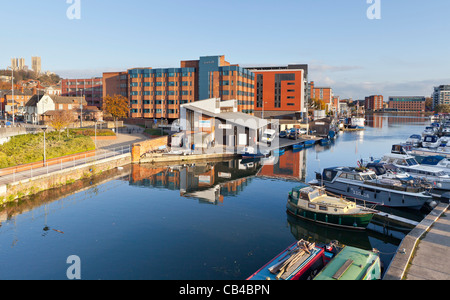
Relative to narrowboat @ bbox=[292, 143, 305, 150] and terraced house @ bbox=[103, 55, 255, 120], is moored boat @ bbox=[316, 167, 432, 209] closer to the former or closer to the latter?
narrowboat @ bbox=[292, 143, 305, 150]

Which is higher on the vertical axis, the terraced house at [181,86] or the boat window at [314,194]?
the terraced house at [181,86]

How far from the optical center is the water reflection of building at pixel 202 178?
38.1 metres

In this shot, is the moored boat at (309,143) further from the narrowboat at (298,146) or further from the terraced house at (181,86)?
the terraced house at (181,86)

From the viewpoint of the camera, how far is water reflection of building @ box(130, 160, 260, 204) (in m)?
38.1

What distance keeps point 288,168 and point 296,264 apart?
37.6 meters

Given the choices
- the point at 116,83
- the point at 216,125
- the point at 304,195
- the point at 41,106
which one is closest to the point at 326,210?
the point at 304,195

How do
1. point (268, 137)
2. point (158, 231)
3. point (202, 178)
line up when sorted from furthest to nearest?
point (268, 137), point (202, 178), point (158, 231)

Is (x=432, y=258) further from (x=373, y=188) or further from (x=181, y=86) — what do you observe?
(x=181, y=86)

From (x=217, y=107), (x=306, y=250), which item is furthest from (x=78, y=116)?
(x=306, y=250)

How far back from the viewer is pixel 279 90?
4660 inches

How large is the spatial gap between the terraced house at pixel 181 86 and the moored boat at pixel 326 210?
69762 mm

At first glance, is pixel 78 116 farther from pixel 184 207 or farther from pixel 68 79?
pixel 184 207

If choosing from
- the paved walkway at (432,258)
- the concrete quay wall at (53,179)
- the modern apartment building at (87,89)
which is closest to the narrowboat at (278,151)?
the concrete quay wall at (53,179)

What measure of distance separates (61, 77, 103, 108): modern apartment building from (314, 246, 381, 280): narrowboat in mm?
131080
